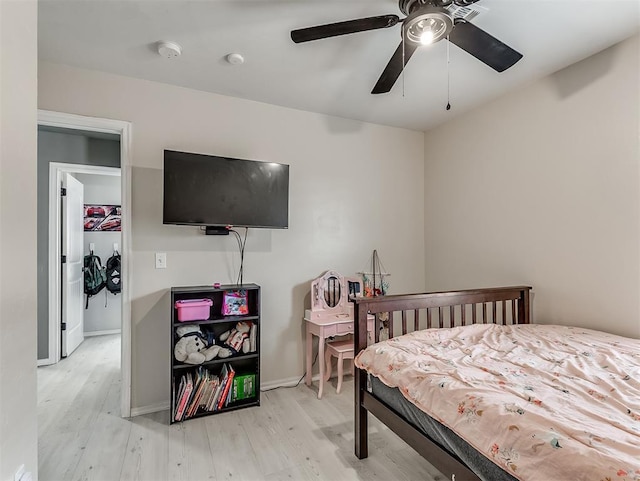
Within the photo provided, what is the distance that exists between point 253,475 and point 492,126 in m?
3.14

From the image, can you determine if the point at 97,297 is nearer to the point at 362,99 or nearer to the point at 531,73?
the point at 362,99

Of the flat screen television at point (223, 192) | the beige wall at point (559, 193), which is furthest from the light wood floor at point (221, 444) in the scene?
the beige wall at point (559, 193)

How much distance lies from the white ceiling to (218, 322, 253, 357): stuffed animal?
1.90 meters

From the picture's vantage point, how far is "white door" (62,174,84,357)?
367 cm

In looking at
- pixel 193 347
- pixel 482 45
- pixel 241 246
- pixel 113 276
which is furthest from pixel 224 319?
pixel 113 276

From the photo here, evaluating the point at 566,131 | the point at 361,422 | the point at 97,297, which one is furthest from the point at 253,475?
the point at 97,297

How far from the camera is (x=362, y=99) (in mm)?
2873

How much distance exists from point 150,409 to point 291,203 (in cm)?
196

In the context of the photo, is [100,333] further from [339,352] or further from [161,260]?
[339,352]

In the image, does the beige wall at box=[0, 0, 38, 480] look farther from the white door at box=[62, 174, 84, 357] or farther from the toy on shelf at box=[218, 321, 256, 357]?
the white door at box=[62, 174, 84, 357]

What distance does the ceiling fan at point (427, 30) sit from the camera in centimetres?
142

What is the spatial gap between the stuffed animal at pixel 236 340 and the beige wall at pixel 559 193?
2.06 m

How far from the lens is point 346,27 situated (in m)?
1.52

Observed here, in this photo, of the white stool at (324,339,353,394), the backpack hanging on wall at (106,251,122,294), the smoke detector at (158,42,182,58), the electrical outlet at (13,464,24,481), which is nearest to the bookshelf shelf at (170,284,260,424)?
the white stool at (324,339,353,394)
